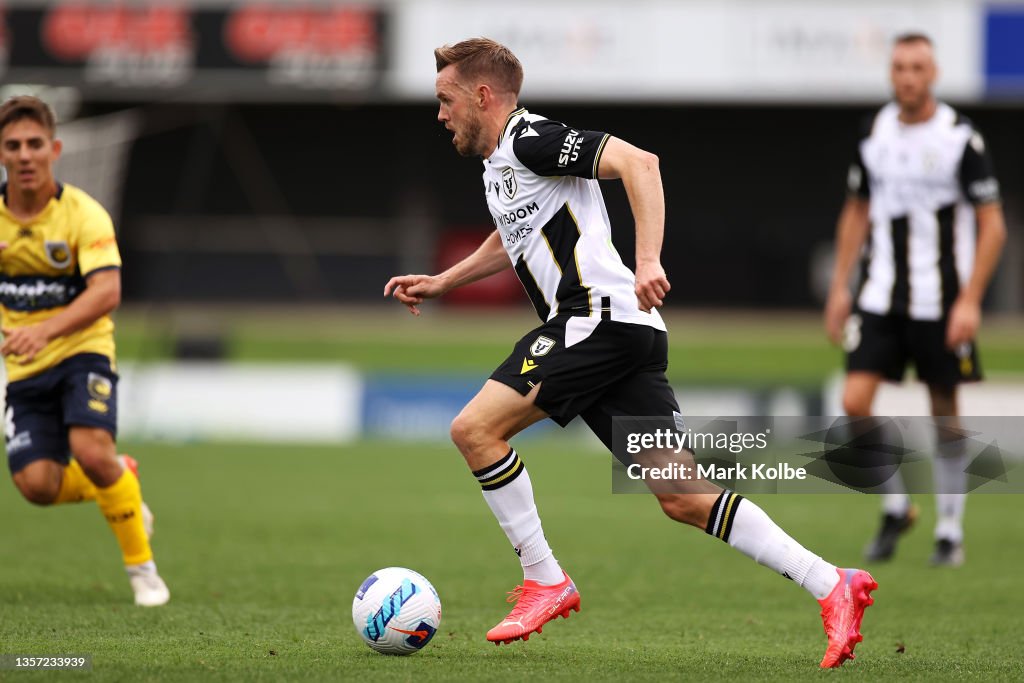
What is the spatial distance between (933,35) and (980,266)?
15582mm

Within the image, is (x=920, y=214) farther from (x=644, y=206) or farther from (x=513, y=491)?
(x=513, y=491)

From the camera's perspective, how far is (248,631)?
5566 mm

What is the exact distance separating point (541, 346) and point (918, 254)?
344cm

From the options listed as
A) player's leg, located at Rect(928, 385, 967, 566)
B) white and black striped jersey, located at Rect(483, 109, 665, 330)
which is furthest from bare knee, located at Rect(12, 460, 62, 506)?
player's leg, located at Rect(928, 385, 967, 566)

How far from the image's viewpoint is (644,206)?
474 cm

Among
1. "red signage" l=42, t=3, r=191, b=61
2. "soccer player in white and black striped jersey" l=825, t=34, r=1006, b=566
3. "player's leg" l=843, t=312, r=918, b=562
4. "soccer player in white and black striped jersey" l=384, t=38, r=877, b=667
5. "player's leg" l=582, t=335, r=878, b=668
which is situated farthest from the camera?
"red signage" l=42, t=3, r=191, b=61

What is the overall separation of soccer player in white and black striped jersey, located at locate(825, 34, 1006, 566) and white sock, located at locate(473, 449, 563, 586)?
2.99m

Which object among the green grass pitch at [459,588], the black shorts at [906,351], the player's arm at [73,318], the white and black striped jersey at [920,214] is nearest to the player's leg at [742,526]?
the green grass pitch at [459,588]

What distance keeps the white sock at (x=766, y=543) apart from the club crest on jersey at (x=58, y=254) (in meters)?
3.13

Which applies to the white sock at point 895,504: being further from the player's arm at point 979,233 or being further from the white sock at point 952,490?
the player's arm at point 979,233

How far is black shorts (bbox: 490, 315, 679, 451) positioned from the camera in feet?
16.5

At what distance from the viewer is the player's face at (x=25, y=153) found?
20.2ft

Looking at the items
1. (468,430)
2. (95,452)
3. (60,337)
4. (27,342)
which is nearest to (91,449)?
(95,452)

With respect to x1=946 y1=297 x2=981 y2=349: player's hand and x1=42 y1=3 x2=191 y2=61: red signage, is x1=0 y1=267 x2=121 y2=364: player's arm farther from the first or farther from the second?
x1=42 y1=3 x2=191 y2=61: red signage
